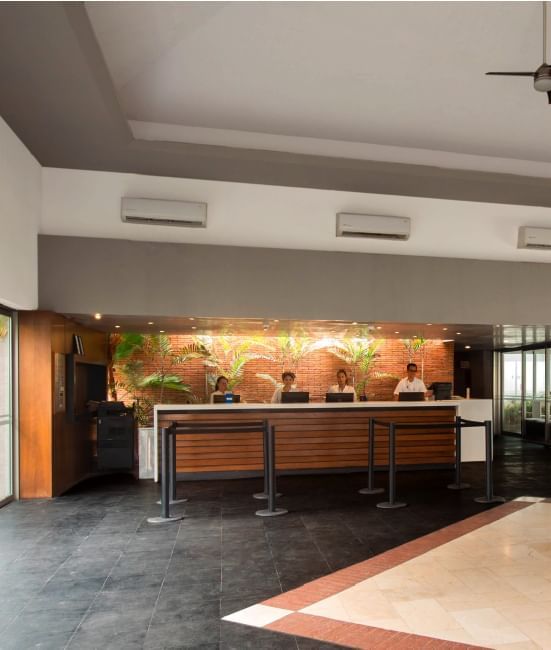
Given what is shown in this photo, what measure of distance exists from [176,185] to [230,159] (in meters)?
1.03

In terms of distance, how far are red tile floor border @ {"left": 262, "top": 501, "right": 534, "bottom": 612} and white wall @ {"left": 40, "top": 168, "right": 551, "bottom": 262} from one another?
3866 mm

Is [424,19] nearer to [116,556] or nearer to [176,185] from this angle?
[176,185]

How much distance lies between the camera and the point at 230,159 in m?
6.25

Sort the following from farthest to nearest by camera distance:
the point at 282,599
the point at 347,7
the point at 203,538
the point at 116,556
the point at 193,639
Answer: the point at 203,538
the point at 116,556
the point at 347,7
the point at 282,599
the point at 193,639

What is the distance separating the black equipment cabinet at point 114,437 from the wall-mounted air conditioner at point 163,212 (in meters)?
3.11

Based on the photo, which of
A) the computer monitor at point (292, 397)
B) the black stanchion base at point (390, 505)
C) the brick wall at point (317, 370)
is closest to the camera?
the black stanchion base at point (390, 505)

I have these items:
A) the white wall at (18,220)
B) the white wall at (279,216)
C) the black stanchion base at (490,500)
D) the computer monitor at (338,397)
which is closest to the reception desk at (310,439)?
the computer monitor at (338,397)

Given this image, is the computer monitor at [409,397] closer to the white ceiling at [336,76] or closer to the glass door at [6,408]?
the white ceiling at [336,76]

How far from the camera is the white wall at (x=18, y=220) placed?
545 centimetres

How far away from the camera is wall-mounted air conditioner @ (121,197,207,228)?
6730 mm

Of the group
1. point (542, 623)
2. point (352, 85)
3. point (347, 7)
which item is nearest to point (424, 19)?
point (347, 7)

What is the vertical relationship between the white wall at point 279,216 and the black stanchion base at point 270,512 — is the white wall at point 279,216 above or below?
above

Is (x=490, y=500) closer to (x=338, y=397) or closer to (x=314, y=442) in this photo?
(x=314, y=442)

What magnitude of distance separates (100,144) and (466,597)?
5.41m
